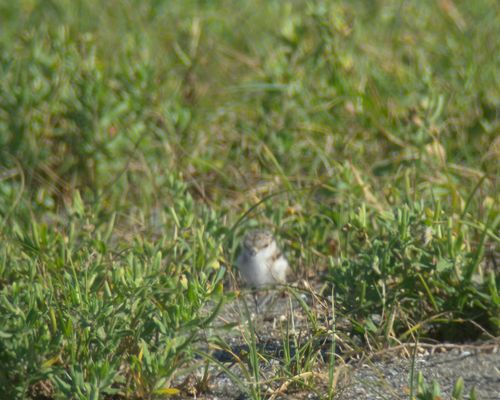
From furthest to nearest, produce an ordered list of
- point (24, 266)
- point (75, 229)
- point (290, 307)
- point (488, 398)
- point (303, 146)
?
point (303, 146) < point (75, 229) < point (24, 266) < point (290, 307) < point (488, 398)

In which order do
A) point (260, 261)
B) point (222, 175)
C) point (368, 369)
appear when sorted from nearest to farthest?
point (368, 369)
point (260, 261)
point (222, 175)

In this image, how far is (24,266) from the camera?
2.58 m

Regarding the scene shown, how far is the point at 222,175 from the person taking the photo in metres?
3.21

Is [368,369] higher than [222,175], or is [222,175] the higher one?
[222,175]

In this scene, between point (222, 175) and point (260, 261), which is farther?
point (222, 175)

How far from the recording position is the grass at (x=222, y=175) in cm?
225

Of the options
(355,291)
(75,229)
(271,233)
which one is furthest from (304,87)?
(355,291)

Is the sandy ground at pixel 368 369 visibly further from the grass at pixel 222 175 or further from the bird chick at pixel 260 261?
the bird chick at pixel 260 261

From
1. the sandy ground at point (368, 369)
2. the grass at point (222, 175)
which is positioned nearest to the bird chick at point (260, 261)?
the grass at point (222, 175)

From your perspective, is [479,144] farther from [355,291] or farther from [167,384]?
[167,384]

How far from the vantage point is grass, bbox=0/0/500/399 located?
7.37 feet

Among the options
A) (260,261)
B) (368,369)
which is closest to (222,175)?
(260,261)

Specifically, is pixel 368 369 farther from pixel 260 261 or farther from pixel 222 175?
pixel 222 175

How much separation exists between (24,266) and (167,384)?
59 cm
